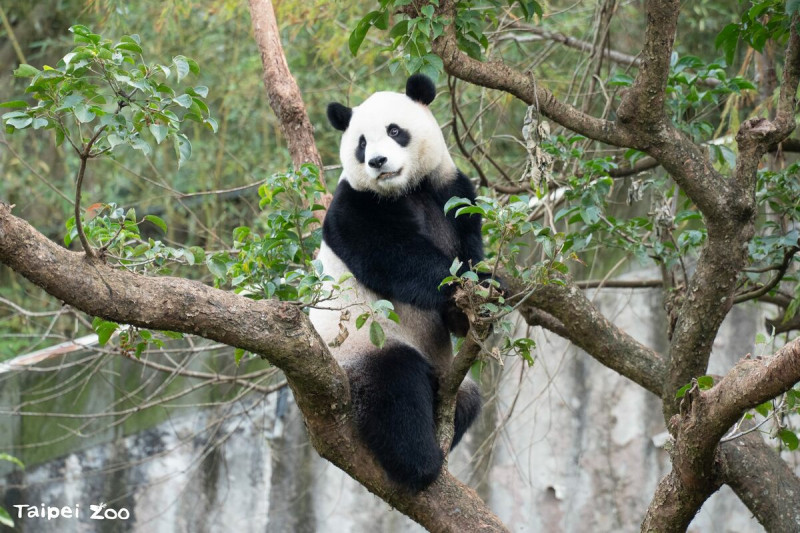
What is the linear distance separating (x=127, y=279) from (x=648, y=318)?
15.3 feet

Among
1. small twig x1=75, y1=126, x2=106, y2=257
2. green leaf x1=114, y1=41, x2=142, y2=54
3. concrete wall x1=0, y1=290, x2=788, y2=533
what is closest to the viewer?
small twig x1=75, y1=126, x2=106, y2=257

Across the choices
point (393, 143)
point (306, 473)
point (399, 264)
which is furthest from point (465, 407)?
point (306, 473)

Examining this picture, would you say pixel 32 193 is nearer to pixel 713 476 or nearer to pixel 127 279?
pixel 127 279

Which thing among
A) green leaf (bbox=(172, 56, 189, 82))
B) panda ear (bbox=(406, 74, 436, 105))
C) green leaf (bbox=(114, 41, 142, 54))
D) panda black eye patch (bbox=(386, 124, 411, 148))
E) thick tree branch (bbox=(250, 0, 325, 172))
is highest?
thick tree branch (bbox=(250, 0, 325, 172))

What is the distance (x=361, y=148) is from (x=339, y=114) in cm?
28

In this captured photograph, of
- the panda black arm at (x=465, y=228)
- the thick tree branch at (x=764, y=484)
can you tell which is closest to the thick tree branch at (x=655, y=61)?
the panda black arm at (x=465, y=228)

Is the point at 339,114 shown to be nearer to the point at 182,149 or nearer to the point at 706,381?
the point at 182,149

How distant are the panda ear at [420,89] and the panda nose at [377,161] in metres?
0.51

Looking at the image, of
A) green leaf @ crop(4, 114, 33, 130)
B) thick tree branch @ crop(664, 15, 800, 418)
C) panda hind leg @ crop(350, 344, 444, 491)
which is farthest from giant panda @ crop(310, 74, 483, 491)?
green leaf @ crop(4, 114, 33, 130)

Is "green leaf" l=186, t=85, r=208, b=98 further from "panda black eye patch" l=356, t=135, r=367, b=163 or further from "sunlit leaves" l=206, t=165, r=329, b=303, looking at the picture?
"panda black eye patch" l=356, t=135, r=367, b=163

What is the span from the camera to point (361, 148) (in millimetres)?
3855

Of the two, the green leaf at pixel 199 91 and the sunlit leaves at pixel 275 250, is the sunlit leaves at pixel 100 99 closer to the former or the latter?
the green leaf at pixel 199 91

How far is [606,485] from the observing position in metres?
6.24

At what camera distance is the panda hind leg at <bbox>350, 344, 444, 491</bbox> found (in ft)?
10.6
